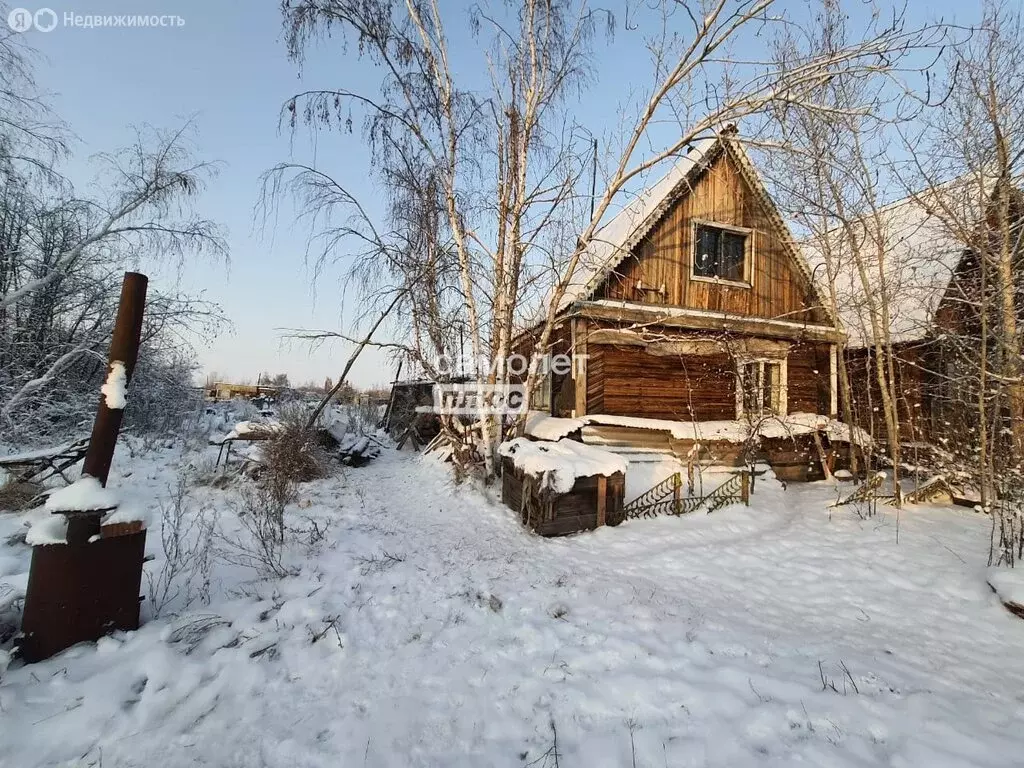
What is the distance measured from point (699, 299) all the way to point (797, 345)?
315 centimetres

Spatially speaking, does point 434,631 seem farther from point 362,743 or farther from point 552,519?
point 552,519

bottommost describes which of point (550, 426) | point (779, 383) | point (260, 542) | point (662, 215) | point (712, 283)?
point (260, 542)

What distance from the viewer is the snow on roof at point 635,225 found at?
8.50 meters

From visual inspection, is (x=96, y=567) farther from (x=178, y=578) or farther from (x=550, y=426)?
(x=550, y=426)

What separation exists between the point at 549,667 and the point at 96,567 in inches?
123

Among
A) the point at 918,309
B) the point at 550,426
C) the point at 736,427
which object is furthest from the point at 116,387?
the point at 918,309

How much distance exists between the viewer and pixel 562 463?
227 inches

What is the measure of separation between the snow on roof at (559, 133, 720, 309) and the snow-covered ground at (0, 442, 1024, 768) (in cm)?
557

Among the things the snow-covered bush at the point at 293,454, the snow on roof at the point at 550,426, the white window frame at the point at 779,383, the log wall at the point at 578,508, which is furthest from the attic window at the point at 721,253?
the snow-covered bush at the point at 293,454

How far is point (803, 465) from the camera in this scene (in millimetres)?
9945

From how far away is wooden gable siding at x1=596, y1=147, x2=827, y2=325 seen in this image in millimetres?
9367

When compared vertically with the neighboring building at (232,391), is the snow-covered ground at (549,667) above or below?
below

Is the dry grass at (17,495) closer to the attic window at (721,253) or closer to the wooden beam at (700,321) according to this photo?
the wooden beam at (700,321)

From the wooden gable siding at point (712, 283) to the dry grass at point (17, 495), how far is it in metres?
9.84
